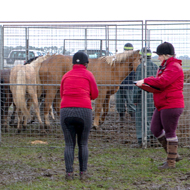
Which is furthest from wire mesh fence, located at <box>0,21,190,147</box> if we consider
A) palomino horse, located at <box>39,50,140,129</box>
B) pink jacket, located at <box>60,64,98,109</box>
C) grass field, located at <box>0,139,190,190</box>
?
pink jacket, located at <box>60,64,98,109</box>

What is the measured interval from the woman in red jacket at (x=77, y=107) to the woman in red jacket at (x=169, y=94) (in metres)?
0.91

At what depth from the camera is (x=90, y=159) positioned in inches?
228

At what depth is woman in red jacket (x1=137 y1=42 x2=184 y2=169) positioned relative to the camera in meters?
4.76

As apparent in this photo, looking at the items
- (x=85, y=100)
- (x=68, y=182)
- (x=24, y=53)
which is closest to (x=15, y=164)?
(x=68, y=182)

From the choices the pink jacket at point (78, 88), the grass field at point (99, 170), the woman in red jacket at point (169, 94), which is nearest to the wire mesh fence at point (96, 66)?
the grass field at point (99, 170)

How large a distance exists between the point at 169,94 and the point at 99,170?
1.60 meters

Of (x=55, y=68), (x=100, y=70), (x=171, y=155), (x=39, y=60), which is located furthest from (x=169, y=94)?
(x=39, y=60)

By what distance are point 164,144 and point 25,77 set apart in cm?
411

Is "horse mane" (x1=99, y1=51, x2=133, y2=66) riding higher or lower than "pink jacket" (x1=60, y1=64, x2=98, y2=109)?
higher

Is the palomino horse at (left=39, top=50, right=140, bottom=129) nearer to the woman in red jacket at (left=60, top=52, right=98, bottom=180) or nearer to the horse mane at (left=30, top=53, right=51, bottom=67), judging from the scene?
the horse mane at (left=30, top=53, right=51, bottom=67)

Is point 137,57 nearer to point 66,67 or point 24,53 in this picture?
point 66,67

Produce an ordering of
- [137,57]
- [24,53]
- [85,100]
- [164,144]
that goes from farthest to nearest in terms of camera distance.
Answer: [24,53] < [137,57] < [164,144] < [85,100]

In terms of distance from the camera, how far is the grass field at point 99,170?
4.26 meters

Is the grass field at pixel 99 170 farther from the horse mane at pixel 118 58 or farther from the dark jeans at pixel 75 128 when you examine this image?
the horse mane at pixel 118 58
